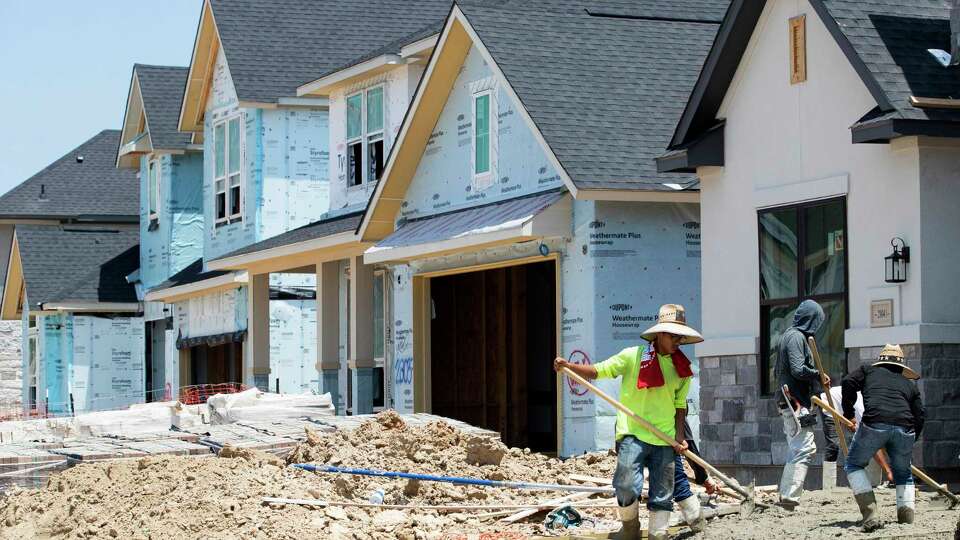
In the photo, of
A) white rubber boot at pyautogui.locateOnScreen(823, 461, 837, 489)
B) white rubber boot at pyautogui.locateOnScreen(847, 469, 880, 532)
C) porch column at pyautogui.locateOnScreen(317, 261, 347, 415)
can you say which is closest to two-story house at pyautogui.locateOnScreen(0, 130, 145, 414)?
porch column at pyautogui.locateOnScreen(317, 261, 347, 415)

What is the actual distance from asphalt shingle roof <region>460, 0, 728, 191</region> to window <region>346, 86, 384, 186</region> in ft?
15.1

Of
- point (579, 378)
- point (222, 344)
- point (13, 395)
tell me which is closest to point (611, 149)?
point (579, 378)

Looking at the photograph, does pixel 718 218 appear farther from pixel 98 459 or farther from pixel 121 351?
pixel 121 351

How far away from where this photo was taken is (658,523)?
12352 millimetres

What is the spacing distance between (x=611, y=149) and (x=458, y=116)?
4071 mm

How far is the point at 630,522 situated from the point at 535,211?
8229mm

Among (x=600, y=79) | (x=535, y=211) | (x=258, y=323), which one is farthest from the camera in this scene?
(x=258, y=323)

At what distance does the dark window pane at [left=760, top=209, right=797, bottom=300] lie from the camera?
16.5 metres

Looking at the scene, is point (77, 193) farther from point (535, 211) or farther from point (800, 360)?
point (800, 360)

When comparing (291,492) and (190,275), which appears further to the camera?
(190,275)

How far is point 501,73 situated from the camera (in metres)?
21.0

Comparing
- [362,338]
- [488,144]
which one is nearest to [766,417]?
[488,144]

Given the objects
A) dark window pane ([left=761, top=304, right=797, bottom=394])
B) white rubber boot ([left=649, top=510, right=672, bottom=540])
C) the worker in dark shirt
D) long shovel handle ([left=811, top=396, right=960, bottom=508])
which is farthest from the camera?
dark window pane ([left=761, top=304, right=797, bottom=394])

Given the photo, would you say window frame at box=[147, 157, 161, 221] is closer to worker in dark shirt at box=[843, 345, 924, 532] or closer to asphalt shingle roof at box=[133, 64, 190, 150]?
asphalt shingle roof at box=[133, 64, 190, 150]
